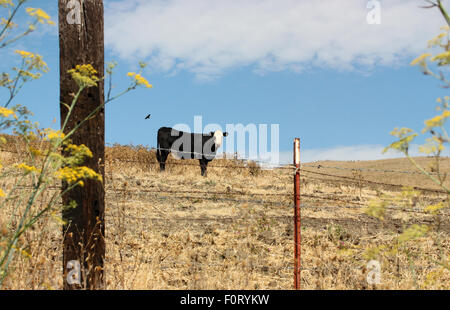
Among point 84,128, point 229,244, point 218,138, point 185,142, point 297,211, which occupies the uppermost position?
point 218,138

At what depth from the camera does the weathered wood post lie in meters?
4.03

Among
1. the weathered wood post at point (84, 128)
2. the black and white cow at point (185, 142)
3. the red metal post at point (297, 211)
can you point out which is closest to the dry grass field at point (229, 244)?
the weathered wood post at point (84, 128)

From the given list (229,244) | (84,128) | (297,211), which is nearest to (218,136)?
(229,244)

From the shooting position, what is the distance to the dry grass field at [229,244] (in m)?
4.74

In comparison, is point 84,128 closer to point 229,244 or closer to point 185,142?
point 229,244

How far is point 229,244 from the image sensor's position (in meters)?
7.07

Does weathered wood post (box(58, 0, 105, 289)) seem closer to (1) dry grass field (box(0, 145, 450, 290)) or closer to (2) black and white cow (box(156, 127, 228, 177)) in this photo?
(1) dry grass field (box(0, 145, 450, 290))

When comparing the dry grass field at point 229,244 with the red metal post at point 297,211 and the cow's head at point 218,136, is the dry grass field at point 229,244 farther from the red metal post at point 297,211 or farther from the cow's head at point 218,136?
the cow's head at point 218,136

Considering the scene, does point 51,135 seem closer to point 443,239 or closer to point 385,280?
point 385,280

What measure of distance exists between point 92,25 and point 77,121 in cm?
90

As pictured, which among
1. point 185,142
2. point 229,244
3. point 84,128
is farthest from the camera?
point 185,142

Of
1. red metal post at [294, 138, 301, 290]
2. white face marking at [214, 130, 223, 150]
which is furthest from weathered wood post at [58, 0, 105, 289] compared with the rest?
white face marking at [214, 130, 223, 150]

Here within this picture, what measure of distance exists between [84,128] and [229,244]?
3733mm

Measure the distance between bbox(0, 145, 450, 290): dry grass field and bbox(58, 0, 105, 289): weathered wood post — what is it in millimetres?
236
